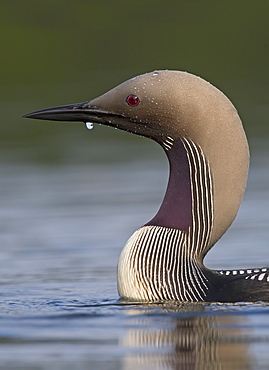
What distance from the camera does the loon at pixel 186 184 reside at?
Answer: 6.77 m

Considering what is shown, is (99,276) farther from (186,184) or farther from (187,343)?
(187,343)

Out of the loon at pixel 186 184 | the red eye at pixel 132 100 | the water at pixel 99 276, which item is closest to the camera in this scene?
the water at pixel 99 276

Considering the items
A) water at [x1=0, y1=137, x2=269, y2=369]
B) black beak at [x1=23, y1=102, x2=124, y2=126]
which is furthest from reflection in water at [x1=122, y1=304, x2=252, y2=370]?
black beak at [x1=23, y1=102, x2=124, y2=126]

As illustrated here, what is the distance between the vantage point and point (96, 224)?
380 inches

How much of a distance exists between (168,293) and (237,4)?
14.7 meters

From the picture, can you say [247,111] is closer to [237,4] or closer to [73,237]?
[237,4]

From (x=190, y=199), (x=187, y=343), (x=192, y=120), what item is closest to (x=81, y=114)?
(x=192, y=120)

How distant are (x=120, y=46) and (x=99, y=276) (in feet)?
37.5

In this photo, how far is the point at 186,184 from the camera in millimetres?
6961

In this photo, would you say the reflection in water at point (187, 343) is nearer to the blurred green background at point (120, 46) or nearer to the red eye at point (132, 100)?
the red eye at point (132, 100)

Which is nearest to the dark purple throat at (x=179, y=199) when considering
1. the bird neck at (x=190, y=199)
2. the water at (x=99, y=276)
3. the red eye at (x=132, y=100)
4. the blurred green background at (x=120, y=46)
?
the bird neck at (x=190, y=199)

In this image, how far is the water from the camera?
5754 mm

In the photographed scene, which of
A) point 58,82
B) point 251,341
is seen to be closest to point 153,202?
point 251,341

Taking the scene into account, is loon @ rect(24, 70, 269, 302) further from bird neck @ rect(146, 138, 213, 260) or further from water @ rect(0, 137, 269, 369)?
water @ rect(0, 137, 269, 369)
